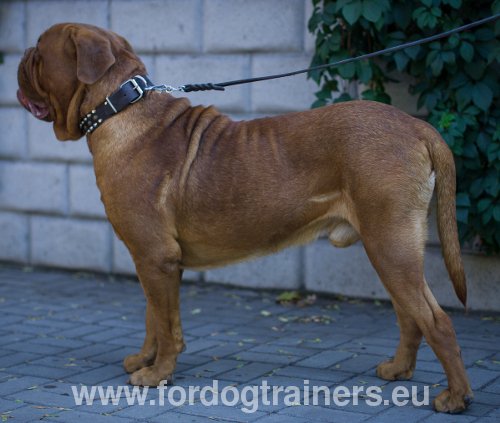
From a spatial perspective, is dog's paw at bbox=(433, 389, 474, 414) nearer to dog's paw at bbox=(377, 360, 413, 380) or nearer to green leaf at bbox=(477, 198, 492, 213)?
dog's paw at bbox=(377, 360, 413, 380)

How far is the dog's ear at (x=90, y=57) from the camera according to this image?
4.93m

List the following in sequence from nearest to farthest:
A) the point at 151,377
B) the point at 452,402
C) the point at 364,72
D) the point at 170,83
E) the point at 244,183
→ the point at 452,402 < the point at 244,183 < the point at 151,377 < the point at 364,72 < the point at 170,83

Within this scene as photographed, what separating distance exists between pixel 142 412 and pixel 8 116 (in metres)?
4.78

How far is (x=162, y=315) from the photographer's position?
5.04 m

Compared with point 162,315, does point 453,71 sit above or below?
above

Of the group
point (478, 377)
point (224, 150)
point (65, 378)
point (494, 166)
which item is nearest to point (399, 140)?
point (224, 150)

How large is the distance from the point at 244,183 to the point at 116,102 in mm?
849

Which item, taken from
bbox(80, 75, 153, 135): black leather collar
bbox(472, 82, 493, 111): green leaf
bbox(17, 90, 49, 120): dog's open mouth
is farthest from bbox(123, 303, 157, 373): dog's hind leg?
bbox(472, 82, 493, 111): green leaf

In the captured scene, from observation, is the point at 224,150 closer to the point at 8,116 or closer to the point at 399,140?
the point at 399,140

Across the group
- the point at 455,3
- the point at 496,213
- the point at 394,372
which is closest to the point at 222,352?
the point at 394,372

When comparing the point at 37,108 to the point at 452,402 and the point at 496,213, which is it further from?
the point at 496,213

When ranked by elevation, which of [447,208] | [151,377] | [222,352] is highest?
[447,208]

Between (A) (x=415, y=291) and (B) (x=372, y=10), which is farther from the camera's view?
(B) (x=372, y=10)

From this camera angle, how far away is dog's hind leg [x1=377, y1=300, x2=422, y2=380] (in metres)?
5.00
